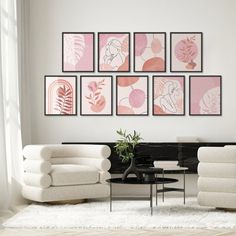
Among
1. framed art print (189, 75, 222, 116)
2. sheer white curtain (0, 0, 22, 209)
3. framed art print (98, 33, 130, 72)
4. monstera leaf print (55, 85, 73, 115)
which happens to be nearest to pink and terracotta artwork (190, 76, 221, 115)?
framed art print (189, 75, 222, 116)

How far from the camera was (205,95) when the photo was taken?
838 cm

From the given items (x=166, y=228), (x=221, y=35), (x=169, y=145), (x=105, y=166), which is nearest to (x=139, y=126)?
(x=169, y=145)

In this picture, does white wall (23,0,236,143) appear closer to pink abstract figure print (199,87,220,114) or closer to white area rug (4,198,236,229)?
pink abstract figure print (199,87,220,114)

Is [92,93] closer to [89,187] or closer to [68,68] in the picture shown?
[68,68]

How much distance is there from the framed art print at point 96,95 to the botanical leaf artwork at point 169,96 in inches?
26.0

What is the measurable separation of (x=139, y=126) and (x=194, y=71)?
110 cm

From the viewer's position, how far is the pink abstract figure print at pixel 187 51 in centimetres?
838

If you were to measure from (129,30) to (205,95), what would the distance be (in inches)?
56.0

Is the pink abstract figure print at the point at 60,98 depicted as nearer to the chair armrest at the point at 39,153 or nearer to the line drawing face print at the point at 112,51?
the line drawing face print at the point at 112,51

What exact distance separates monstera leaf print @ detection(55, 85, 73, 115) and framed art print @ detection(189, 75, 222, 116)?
1715 millimetres

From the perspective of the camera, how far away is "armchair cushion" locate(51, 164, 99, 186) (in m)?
7.02

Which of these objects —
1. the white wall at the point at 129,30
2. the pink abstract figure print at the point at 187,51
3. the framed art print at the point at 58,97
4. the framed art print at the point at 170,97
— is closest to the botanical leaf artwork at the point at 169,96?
the framed art print at the point at 170,97

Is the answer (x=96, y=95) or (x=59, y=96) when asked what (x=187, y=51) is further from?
(x=59, y=96)

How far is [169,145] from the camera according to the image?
805 cm
